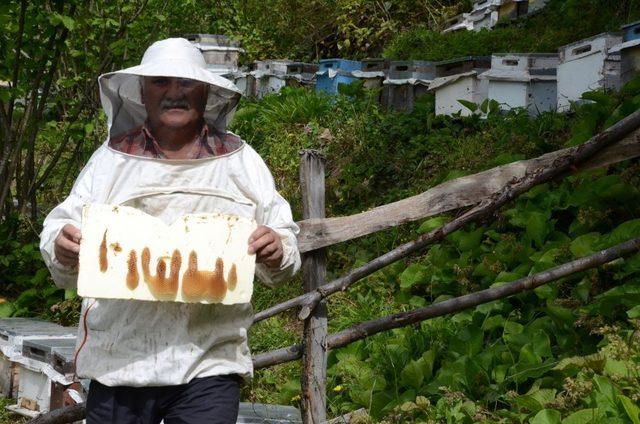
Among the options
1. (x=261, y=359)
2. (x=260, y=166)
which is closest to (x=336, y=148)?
(x=261, y=359)

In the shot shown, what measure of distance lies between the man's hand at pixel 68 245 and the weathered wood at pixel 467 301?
1.44m

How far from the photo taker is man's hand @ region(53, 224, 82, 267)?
2.77 m

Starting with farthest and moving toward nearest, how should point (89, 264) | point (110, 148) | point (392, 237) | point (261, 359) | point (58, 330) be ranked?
point (392, 237) → point (58, 330) → point (261, 359) → point (110, 148) → point (89, 264)

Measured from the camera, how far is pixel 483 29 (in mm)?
10578

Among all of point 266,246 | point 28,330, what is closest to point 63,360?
point 28,330

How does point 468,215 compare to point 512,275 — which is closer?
point 468,215

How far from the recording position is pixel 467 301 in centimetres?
388

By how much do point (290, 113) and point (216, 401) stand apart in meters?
6.12

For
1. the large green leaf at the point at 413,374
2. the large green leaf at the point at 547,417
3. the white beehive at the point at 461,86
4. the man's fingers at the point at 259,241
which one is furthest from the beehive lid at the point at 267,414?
the white beehive at the point at 461,86

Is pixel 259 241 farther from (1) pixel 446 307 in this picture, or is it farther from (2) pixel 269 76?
(2) pixel 269 76

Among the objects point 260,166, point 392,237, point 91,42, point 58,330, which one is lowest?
point 58,330

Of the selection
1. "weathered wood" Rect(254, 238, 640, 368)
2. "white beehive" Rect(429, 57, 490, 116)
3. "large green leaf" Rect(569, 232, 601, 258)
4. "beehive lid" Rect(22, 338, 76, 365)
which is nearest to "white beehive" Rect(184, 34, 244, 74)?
"white beehive" Rect(429, 57, 490, 116)

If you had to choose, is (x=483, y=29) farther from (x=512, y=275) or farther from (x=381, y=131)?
(x=512, y=275)

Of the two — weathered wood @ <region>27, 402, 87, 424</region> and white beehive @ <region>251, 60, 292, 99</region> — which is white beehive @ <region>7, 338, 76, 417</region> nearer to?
weathered wood @ <region>27, 402, 87, 424</region>
